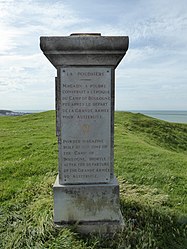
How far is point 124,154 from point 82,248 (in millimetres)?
6445

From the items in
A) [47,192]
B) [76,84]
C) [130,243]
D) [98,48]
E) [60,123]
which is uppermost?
[98,48]

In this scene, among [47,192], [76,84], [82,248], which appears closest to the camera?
[82,248]

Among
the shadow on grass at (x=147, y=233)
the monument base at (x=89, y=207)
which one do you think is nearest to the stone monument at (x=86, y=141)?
the monument base at (x=89, y=207)

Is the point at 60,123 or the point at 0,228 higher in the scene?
the point at 60,123

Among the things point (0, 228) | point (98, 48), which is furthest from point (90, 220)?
point (98, 48)

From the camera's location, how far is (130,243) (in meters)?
4.29

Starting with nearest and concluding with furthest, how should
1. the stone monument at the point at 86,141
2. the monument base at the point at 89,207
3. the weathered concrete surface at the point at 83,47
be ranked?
the weathered concrete surface at the point at 83,47
the stone monument at the point at 86,141
the monument base at the point at 89,207

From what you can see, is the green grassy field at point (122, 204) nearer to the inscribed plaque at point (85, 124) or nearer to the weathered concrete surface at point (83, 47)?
the inscribed plaque at point (85, 124)

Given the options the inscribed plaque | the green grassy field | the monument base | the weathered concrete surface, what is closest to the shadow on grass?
the green grassy field

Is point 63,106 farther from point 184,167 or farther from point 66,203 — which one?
point 184,167

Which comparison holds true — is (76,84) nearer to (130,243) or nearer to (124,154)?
(130,243)

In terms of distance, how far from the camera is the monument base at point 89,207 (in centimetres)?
461

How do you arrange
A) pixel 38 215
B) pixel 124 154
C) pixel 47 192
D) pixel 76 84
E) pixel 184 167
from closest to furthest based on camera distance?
1. pixel 76 84
2. pixel 38 215
3. pixel 47 192
4. pixel 184 167
5. pixel 124 154

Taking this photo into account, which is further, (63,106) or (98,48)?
(63,106)
